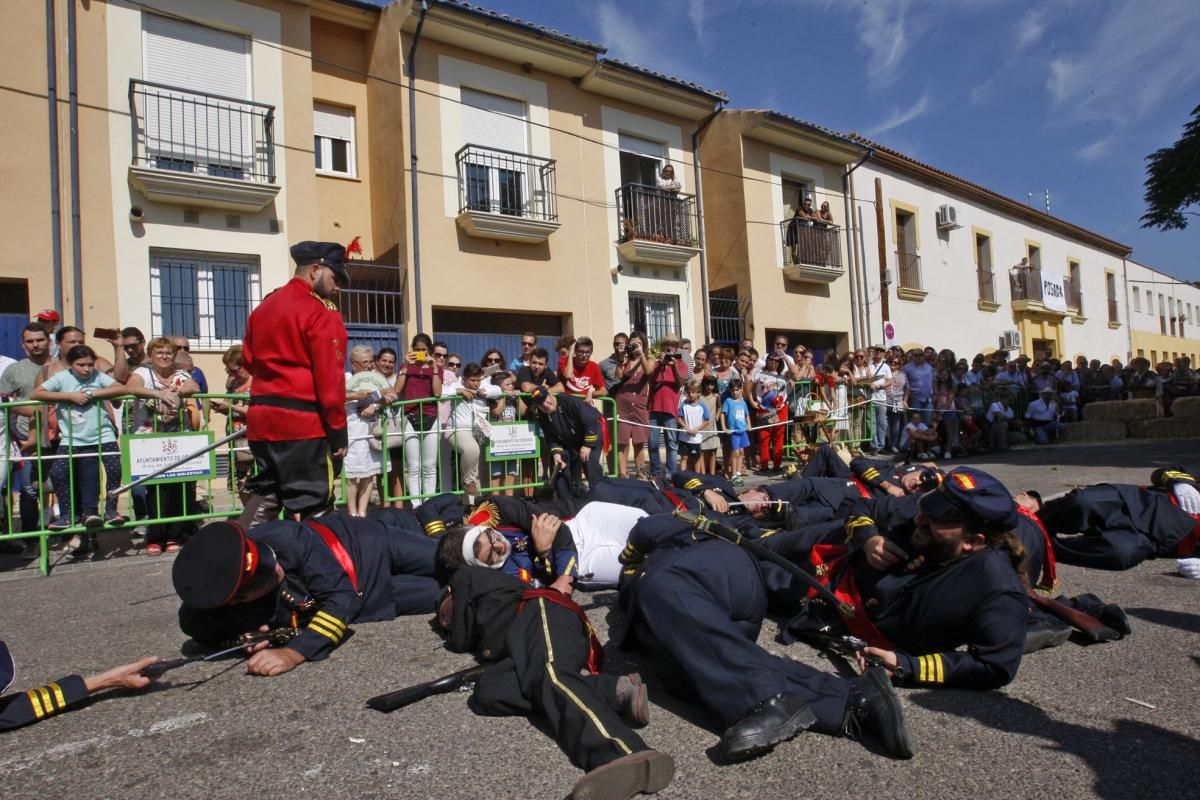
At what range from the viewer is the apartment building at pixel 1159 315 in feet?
108

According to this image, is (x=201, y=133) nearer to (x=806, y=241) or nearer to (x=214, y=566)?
(x=214, y=566)

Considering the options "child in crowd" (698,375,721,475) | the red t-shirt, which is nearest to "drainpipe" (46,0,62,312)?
the red t-shirt

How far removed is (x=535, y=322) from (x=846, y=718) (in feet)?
38.1

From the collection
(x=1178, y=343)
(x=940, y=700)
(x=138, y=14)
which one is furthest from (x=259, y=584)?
(x=1178, y=343)

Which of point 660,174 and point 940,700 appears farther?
point 660,174

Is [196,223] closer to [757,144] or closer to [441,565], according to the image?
[441,565]

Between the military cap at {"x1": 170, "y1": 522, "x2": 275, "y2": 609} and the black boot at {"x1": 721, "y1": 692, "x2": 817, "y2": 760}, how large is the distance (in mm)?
2040

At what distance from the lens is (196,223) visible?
1010 centimetres

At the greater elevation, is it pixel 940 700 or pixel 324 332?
pixel 324 332

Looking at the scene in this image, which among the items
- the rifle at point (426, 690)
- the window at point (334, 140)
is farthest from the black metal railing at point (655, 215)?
the rifle at point (426, 690)

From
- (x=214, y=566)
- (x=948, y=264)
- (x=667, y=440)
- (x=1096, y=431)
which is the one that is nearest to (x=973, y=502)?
(x=214, y=566)

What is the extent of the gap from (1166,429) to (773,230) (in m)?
8.39

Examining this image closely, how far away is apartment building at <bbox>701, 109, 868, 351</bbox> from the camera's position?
53.6 feet

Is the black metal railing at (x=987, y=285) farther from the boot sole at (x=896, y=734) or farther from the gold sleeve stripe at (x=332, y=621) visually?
the gold sleeve stripe at (x=332, y=621)
